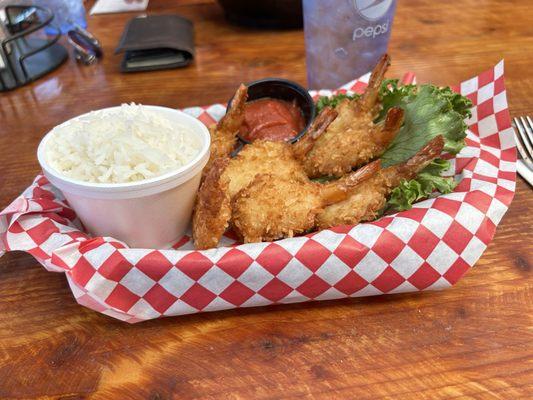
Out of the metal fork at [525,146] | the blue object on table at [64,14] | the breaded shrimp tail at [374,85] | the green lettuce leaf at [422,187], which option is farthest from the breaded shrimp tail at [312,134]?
the blue object on table at [64,14]

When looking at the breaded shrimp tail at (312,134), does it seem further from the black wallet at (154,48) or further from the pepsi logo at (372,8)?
the black wallet at (154,48)

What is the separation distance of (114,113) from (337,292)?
3.25 ft

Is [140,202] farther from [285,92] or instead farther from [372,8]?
[372,8]

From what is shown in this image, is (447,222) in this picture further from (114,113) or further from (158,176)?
(114,113)

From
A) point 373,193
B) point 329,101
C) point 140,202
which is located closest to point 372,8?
point 329,101

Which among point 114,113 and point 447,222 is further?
point 114,113

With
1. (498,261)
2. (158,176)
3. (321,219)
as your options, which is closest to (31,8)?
(158,176)

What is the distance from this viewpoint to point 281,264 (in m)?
1.32

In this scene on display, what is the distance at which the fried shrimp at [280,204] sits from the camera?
150 centimetres

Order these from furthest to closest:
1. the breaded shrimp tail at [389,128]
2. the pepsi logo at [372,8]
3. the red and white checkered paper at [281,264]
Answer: the pepsi logo at [372,8], the breaded shrimp tail at [389,128], the red and white checkered paper at [281,264]

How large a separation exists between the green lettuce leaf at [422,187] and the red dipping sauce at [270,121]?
0.54 m

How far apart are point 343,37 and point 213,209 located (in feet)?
4.03

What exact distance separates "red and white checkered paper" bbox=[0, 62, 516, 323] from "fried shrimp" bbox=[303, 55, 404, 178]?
377 mm

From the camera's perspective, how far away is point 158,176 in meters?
1.41
